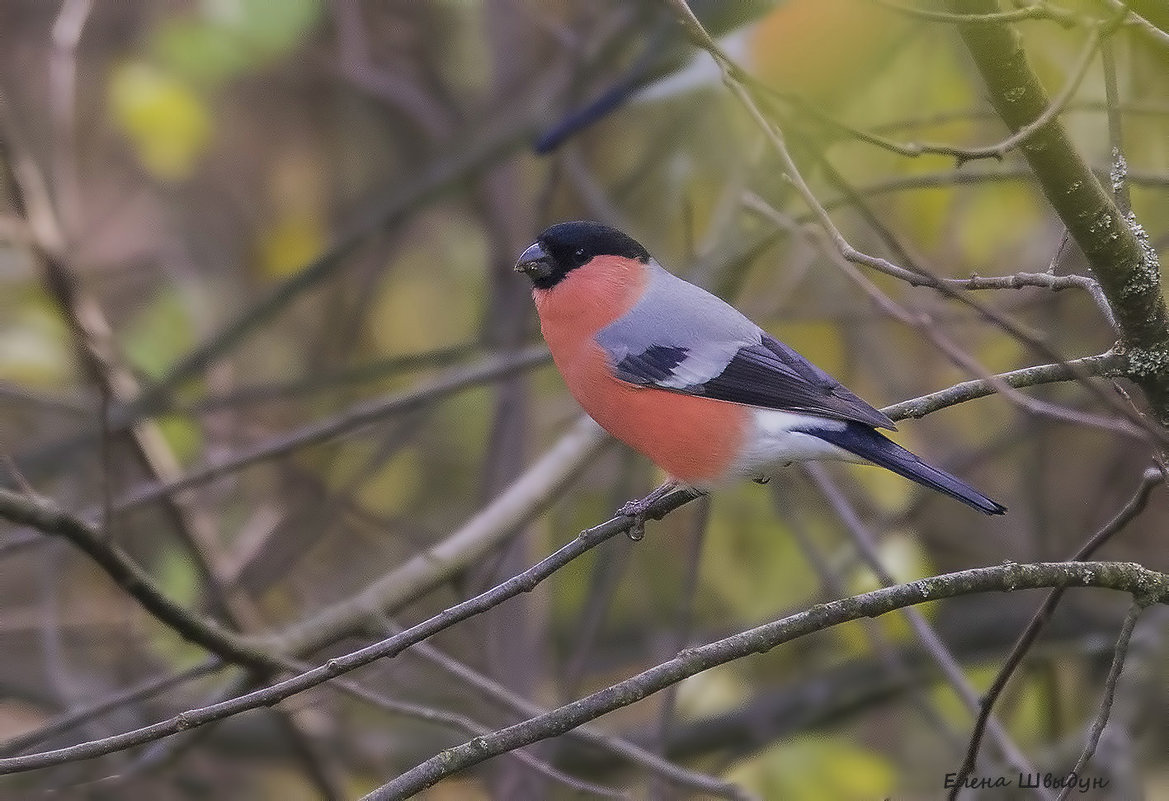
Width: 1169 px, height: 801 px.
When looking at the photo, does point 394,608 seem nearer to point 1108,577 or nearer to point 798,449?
point 798,449

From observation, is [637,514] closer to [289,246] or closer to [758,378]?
[758,378]

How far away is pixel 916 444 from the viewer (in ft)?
13.4

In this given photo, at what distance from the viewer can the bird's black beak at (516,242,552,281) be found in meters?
2.61

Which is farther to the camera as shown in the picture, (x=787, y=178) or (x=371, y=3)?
(x=371, y=3)

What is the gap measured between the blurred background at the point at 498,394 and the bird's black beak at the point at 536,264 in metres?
0.31

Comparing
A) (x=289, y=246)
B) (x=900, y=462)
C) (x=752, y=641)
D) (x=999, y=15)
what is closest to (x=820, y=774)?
(x=900, y=462)

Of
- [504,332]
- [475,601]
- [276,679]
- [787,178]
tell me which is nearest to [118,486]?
[504,332]

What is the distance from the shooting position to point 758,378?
2.37 meters

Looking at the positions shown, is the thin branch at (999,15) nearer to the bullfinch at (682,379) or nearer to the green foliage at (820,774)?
the bullfinch at (682,379)

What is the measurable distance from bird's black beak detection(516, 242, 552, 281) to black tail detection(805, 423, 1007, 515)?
0.72 metres

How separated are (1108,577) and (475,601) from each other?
2.71 feet

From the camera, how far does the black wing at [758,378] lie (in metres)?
2.29

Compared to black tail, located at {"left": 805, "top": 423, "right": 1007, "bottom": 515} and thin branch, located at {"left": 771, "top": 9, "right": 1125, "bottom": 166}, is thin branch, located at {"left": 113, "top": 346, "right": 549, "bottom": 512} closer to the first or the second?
black tail, located at {"left": 805, "top": 423, "right": 1007, "bottom": 515}

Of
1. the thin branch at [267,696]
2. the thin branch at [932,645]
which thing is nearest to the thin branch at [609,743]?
the thin branch at [932,645]
